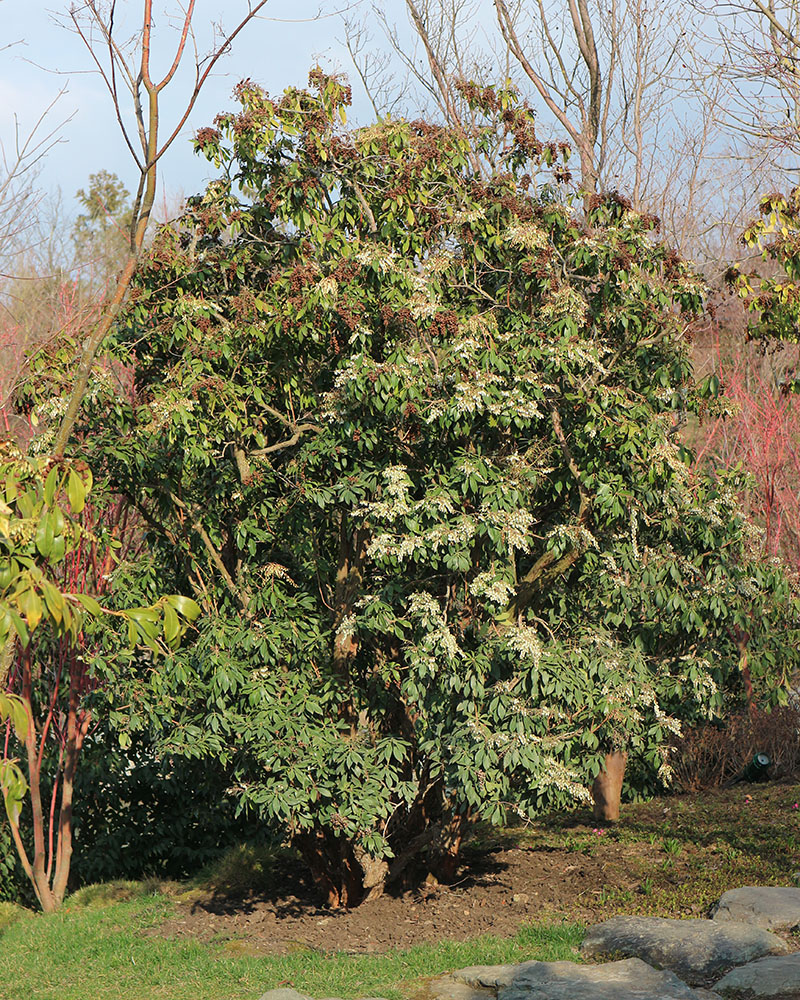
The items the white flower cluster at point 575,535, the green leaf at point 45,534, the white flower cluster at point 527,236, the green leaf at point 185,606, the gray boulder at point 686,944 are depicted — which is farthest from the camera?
the white flower cluster at point 575,535

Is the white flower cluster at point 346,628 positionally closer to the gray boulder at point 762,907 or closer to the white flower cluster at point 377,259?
the white flower cluster at point 377,259

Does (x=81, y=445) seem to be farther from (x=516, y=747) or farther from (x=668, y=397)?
(x=668, y=397)

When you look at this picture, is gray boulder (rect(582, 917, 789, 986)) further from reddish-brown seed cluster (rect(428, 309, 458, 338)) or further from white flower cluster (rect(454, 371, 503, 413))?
reddish-brown seed cluster (rect(428, 309, 458, 338))

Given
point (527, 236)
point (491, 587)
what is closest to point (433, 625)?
point (491, 587)

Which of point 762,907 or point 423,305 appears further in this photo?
point 762,907

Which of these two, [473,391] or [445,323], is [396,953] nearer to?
[473,391]

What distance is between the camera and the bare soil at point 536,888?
631 cm

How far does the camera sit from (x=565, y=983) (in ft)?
15.8

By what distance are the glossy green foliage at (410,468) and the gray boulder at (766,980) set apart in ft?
3.93

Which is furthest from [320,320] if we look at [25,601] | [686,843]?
[686,843]

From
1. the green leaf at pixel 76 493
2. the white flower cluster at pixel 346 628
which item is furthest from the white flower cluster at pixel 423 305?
the green leaf at pixel 76 493

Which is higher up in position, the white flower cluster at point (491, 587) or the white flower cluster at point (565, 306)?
the white flower cluster at point (565, 306)

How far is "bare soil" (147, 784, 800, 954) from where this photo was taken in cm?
631

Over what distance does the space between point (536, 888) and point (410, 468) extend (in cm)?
308
